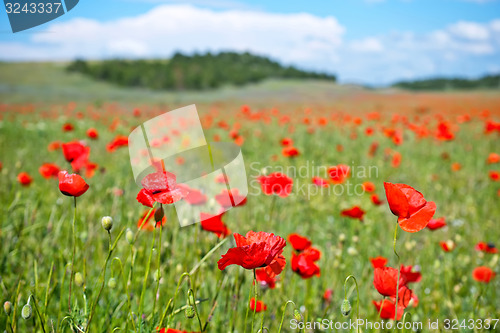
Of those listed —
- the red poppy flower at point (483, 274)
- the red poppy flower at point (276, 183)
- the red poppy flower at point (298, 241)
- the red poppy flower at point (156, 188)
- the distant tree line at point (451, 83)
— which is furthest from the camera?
the distant tree line at point (451, 83)

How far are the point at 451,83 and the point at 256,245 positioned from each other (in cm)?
5450

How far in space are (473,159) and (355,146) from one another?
1622mm

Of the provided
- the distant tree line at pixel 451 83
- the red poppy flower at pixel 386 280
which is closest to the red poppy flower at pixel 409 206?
the red poppy flower at pixel 386 280

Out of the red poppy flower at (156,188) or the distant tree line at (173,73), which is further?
the distant tree line at (173,73)

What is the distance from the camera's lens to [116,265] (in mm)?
2066

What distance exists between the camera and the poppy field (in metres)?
1.14

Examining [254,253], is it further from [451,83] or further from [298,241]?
[451,83]

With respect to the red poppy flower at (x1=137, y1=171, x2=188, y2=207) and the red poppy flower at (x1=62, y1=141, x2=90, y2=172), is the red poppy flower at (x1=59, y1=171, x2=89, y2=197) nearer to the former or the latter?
the red poppy flower at (x1=137, y1=171, x2=188, y2=207)

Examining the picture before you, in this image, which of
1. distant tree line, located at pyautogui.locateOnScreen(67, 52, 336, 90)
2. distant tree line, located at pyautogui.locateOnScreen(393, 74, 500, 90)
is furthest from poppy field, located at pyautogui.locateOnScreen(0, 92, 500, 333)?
distant tree line, located at pyautogui.locateOnScreen(393, 74, 500, 90)

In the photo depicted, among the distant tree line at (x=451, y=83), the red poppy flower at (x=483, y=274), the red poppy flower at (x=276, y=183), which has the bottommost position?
the distant tree line at (x=451, y=83)

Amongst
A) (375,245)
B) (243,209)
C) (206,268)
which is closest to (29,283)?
(206,268)

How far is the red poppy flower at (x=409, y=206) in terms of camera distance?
100 centimetres

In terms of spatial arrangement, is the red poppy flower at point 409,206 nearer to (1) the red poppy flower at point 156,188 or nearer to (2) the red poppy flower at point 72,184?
(1) the red poppy flower at point 156,188

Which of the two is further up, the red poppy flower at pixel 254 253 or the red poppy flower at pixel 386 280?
the red poppy flower at pixel 254 253
